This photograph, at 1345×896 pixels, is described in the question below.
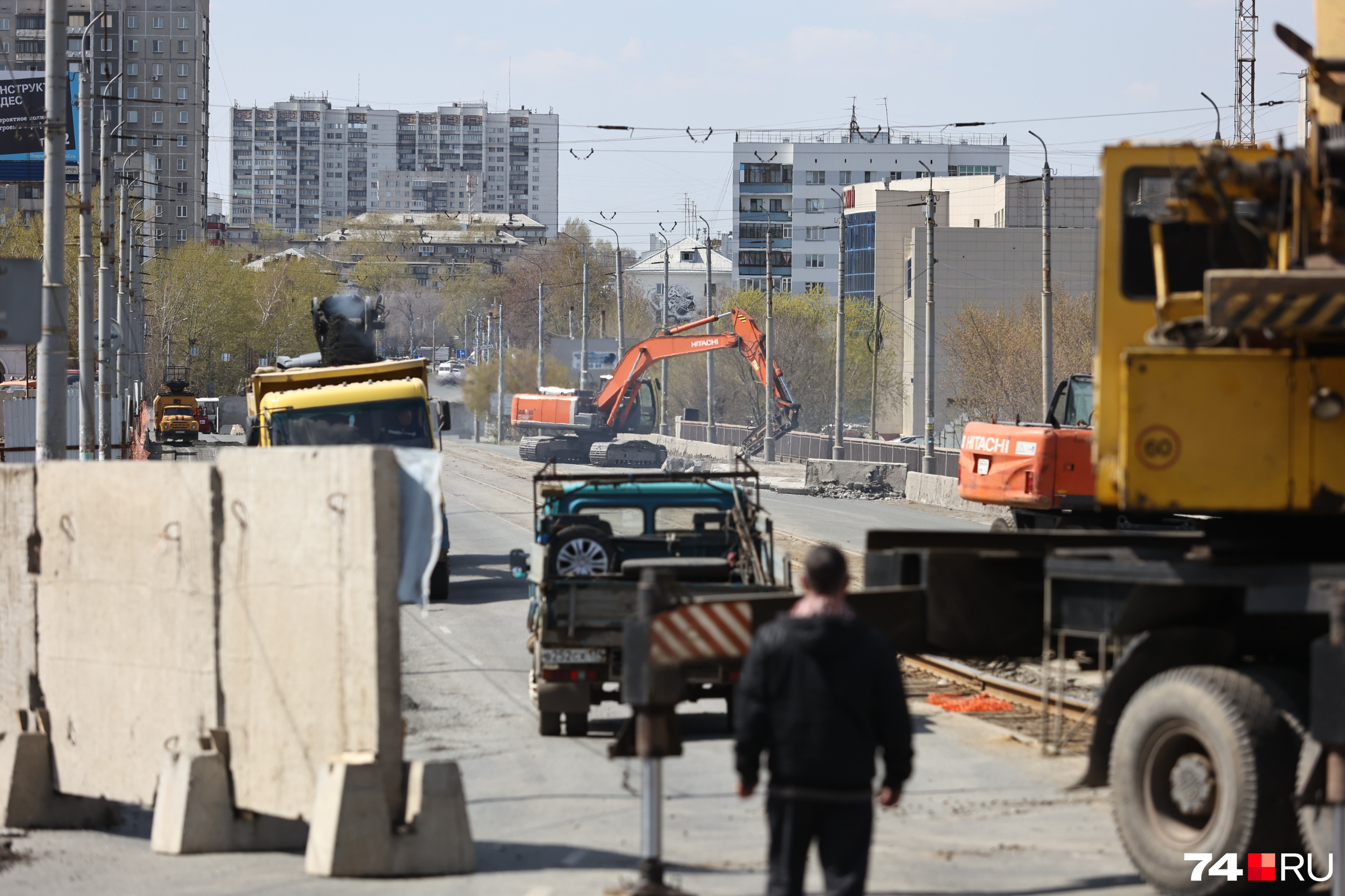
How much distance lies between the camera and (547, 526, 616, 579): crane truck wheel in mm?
12781

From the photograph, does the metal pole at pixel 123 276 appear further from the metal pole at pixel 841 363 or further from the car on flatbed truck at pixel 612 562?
the car on flatbed truck at pixel 612 562

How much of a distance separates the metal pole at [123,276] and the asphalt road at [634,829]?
2822 centimetres

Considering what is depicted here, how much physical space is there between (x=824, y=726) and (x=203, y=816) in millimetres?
4366

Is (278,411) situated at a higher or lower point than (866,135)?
lower

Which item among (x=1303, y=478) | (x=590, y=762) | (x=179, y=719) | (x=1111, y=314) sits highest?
(x=1111, y=314)

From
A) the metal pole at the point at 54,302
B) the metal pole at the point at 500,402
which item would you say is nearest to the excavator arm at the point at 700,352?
the metal pole at the point at 500,402

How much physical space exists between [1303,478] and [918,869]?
107 inches

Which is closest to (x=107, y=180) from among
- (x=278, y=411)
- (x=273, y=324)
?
(x=278, y=411)

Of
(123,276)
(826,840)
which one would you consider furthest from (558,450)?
(826,840)

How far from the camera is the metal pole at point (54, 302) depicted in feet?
53.0

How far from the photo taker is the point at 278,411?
Answer: 74.8 feet

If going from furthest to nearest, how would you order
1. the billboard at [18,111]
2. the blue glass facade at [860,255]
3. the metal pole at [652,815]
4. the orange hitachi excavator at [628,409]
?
the blue glass facade at [860,255] < the orange hitachi excavator at [628,409] < the billboard at [18,111] < the metal pole at [652,815]

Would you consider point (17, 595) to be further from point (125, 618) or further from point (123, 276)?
point (123, 276)

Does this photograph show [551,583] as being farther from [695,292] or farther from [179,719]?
[695,292]
